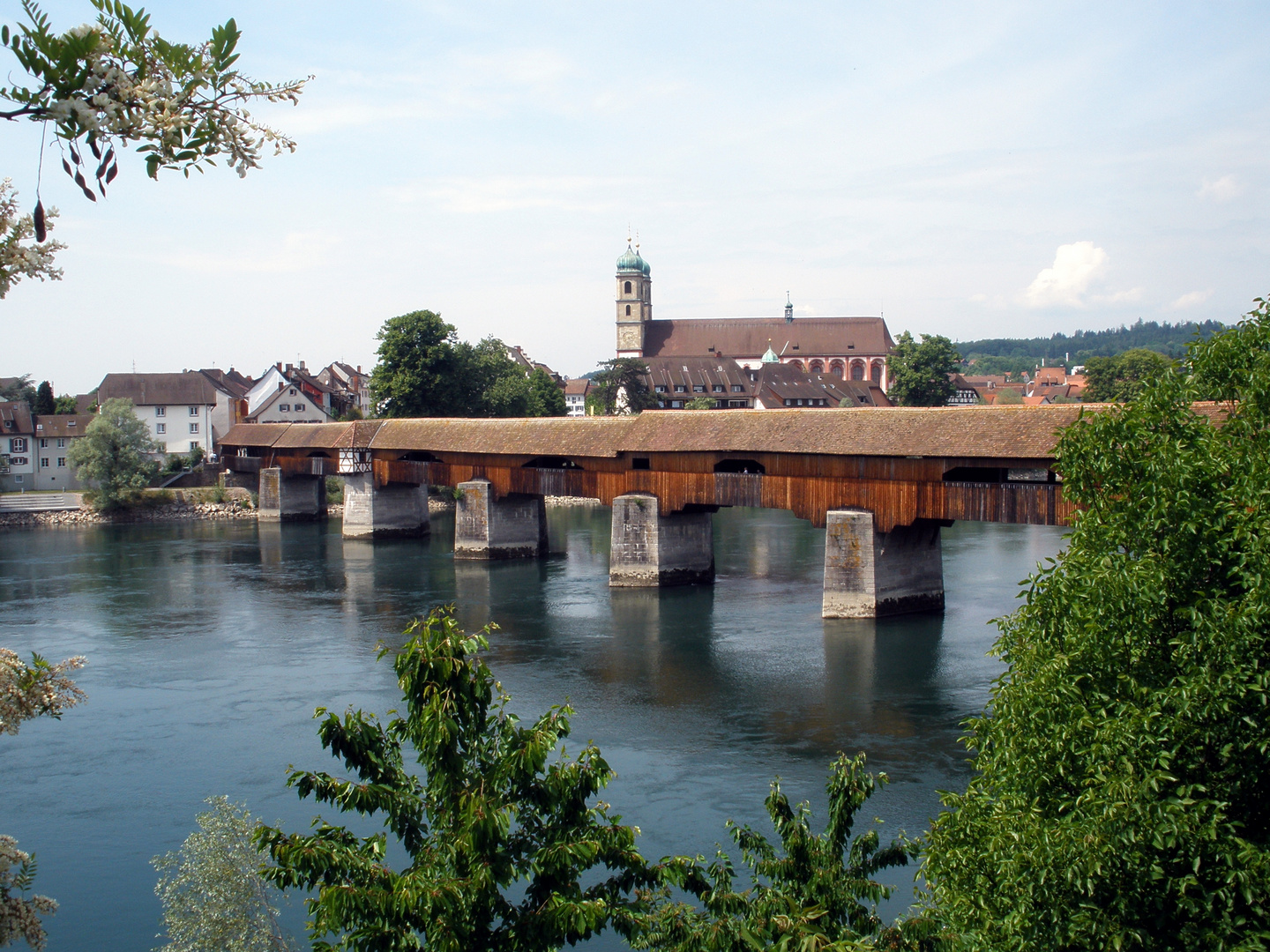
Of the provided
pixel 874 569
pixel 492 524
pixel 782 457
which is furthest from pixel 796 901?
pixel 492 524

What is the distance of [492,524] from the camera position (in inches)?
1254

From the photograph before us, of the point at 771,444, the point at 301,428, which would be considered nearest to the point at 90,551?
the point at 301,428

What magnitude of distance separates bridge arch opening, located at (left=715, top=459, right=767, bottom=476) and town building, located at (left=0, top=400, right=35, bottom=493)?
39.7 meters

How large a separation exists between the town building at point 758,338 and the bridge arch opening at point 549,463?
59.5m

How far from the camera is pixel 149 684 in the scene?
61.4 feet

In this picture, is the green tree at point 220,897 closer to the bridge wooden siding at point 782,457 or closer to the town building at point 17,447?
the bridge wooden siding at point 782,457

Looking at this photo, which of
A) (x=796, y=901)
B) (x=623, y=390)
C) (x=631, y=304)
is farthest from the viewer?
(x=631, y=304)

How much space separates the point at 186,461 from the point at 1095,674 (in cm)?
5249

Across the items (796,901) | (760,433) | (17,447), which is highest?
(17,447)

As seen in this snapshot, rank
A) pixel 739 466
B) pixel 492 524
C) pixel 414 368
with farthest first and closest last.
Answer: pixel 414 368
pixel 492 524
pixel 739 466

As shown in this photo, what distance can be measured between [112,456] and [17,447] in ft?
32.9

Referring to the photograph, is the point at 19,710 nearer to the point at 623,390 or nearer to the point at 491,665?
the point at 491,665

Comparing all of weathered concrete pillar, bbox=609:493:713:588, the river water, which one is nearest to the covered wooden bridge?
weathered concrete pillar, bbox=609:493:713:588

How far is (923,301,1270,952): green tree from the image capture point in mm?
5316
